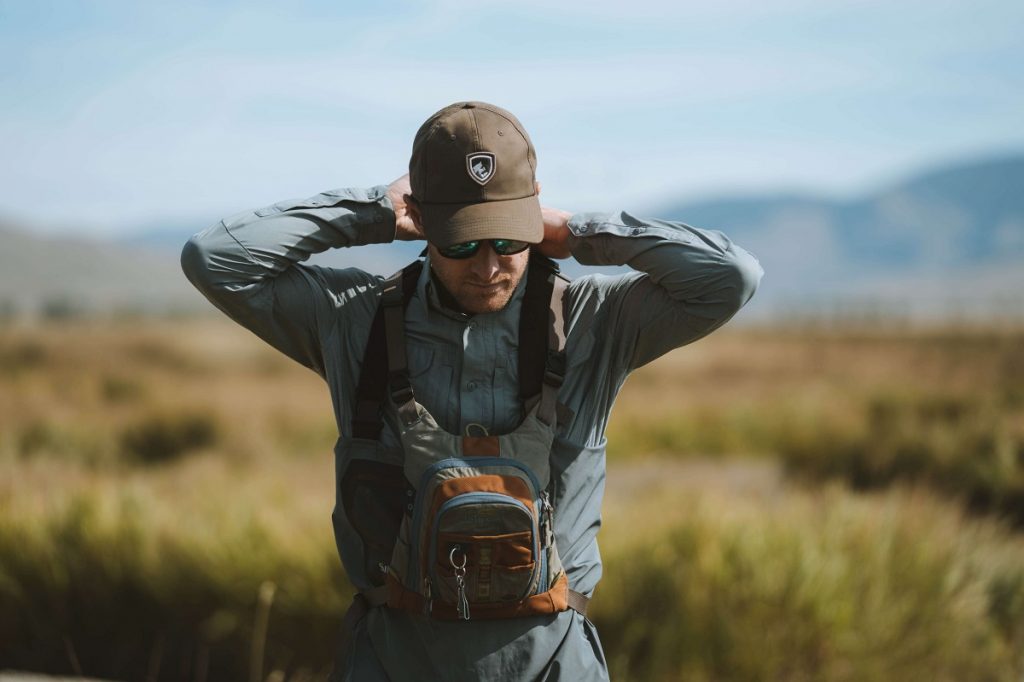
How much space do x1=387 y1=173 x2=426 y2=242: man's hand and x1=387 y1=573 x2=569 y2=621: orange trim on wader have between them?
0.86 metres

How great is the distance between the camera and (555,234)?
2896 mm

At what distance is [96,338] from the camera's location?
2773cm

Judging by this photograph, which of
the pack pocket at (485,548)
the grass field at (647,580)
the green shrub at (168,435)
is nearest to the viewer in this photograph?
the pack pocket at (485,548)

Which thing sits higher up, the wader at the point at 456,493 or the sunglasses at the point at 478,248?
the sunglasses at the point at 478,248

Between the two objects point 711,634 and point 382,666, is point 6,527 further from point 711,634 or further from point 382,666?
point 382,666

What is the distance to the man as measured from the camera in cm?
267

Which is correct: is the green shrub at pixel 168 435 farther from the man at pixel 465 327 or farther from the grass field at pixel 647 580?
the man at pixel 465 327

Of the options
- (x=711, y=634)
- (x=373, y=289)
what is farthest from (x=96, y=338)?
(x=373, y=289)

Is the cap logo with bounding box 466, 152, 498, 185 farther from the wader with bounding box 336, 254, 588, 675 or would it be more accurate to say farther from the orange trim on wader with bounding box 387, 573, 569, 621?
the orange trim on wader with bounding box 387, 573, 569, 621

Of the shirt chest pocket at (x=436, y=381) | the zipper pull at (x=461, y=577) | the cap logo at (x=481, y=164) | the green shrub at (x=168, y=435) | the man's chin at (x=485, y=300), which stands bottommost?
the green shrub at (x=168, y=435)

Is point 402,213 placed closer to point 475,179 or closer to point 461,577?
point 475,179

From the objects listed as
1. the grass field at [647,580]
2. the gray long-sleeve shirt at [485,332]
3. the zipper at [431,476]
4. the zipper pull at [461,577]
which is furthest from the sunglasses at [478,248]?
the grass field at [647,580]

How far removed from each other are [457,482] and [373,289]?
0.58 metres

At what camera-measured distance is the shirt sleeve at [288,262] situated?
2756 millimetres
